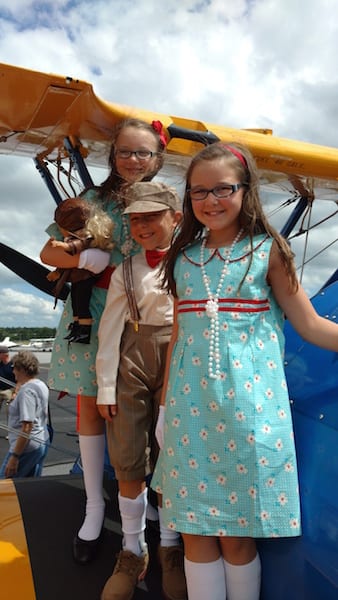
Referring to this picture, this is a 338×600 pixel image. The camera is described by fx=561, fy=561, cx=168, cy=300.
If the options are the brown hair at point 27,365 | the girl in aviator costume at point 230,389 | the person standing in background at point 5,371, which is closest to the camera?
the girl in aviator costume at point 230,389

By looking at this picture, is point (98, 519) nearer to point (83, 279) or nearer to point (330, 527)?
point (83, 279)

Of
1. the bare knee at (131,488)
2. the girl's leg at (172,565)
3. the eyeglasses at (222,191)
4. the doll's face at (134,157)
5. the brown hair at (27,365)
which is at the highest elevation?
the doll's face at (134,157)

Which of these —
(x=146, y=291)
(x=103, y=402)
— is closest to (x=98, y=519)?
(x=103, y=402)

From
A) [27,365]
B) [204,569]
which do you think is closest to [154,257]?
[204,569]

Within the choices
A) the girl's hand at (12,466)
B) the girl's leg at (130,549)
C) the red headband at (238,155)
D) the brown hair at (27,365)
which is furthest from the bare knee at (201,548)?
the brown hair at (27,365)

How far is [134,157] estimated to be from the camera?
6.75 ft

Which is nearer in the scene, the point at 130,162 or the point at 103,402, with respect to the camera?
the point at 103,402

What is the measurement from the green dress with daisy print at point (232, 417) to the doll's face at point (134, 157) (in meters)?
0.65

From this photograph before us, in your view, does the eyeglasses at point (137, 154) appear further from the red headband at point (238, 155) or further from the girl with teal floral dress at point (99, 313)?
the red headband at point (238, 155)

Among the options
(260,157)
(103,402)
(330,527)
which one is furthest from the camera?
(260,157)

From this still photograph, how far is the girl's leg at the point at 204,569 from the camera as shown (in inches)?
56.6

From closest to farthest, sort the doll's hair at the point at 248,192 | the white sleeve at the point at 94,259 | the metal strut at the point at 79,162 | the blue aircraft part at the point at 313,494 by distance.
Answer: the blue aircraft part at the point at 313,494 → the doll's hair at the point at 248,192 → the white sleeve at the point at 94,259 → the metal strut at the point at 79,162

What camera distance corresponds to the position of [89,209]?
78.1 inches

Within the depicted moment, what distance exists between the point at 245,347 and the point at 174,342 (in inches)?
10.0
